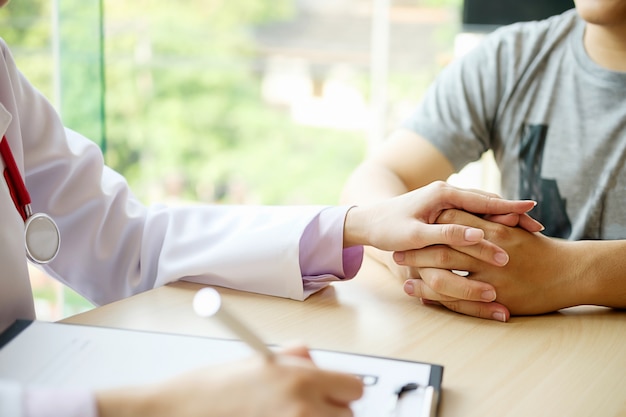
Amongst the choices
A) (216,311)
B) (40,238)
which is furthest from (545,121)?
(216,311)

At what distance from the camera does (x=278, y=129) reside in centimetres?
527

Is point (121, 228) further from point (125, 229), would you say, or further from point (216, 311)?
point (216, 311)

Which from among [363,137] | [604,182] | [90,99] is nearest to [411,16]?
[363,137]

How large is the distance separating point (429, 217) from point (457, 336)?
0.17m

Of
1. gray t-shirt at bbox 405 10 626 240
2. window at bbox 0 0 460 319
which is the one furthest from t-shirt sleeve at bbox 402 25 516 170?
window at bbox 0 0 460 319

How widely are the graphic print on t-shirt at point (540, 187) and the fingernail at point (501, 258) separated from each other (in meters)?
0.47

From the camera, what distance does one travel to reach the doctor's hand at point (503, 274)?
896mm

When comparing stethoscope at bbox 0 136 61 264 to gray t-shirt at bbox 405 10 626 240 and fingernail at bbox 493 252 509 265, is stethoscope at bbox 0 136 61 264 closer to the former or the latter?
fingernail at bbox 493 252 509 265

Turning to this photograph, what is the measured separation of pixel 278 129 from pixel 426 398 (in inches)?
185

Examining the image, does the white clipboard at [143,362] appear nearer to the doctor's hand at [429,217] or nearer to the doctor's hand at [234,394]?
the doctor's hand at [234,394]

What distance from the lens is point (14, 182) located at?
2.73ft

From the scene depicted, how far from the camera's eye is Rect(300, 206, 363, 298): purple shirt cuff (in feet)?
3.14

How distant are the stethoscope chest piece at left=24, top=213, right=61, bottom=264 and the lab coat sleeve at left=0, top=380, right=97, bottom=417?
1.02 feet

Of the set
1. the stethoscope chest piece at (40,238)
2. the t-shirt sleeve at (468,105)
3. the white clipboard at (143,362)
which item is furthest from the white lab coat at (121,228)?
the t-shirt sleeve at (468,105)
